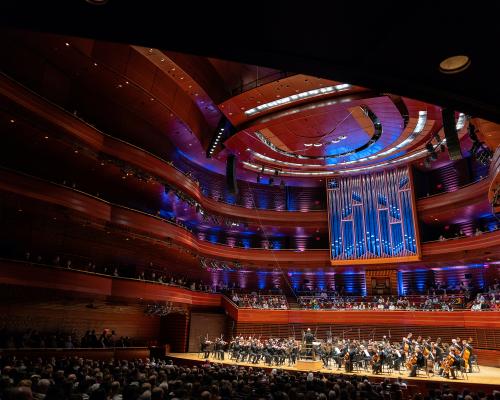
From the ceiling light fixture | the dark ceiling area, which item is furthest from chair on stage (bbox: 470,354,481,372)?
the dark ceiling area

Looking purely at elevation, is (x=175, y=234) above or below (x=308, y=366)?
above

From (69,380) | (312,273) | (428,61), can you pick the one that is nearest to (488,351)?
(312,273)

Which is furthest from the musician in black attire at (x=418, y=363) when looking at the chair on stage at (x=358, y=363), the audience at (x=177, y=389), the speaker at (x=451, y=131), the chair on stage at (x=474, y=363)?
the speaker at (x=451, y=131)

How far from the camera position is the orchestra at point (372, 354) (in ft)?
42.1

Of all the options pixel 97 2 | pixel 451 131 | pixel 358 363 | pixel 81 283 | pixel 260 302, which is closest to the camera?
pixel 97 2

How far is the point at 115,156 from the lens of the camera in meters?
15.8

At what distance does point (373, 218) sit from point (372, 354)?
12.6 m

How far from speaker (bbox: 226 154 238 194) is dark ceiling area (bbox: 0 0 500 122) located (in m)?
18.1

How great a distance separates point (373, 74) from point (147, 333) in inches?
813

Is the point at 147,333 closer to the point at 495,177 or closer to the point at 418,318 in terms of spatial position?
the point at 418,318

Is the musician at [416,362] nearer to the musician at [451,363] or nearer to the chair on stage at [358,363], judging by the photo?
the musician at [451,363]

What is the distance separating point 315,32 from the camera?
96.6 inches

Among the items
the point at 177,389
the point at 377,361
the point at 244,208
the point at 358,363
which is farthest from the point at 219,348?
the point at 177,389

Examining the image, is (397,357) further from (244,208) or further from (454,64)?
(244,208)
